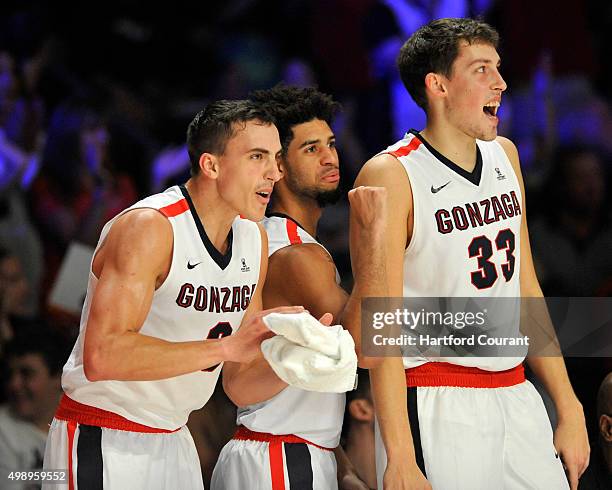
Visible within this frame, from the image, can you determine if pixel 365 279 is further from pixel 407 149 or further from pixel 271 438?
pixel 271 438

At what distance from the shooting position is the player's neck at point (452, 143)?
3.88m

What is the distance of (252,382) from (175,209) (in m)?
0.74

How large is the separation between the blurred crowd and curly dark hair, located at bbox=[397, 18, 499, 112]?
92.3 inches

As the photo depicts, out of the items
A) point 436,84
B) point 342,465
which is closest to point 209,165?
point 436,84

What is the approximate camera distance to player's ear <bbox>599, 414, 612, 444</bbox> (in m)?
4.26

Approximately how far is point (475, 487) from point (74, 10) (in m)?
5.60

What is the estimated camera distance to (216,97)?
25.0 feet

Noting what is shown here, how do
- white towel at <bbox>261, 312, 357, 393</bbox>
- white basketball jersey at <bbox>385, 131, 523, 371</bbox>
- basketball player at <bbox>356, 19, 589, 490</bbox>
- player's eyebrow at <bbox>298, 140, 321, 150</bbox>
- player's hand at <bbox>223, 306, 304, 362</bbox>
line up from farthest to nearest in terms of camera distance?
player's eyebrow at <bbox>298, 140, 321, 150</bbox>
white basketball jersey at <bbox>385, 131, 523, 371</bbox>
basketball player at <bbox>356, 19, 589, 490</bbox>
player's hand at <bbox>223, 306, 304, 362</bbox>
white towel at <bbox>261, 312, 357, 393</bbox>

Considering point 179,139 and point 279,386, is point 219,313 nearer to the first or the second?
point 279,386

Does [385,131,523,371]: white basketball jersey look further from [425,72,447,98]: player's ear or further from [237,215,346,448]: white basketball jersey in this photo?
[237,215,346,448]: white basketball jersey

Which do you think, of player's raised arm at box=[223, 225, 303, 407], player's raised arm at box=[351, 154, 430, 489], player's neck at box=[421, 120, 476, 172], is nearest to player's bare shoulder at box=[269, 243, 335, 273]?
player's raised arm at box=[223, 225, 303, 407]

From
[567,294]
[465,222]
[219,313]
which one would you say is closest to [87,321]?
[219,313]

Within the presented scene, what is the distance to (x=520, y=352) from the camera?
3.86 metres

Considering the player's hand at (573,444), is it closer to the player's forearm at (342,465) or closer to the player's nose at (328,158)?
the player's forearm at (342,465)
